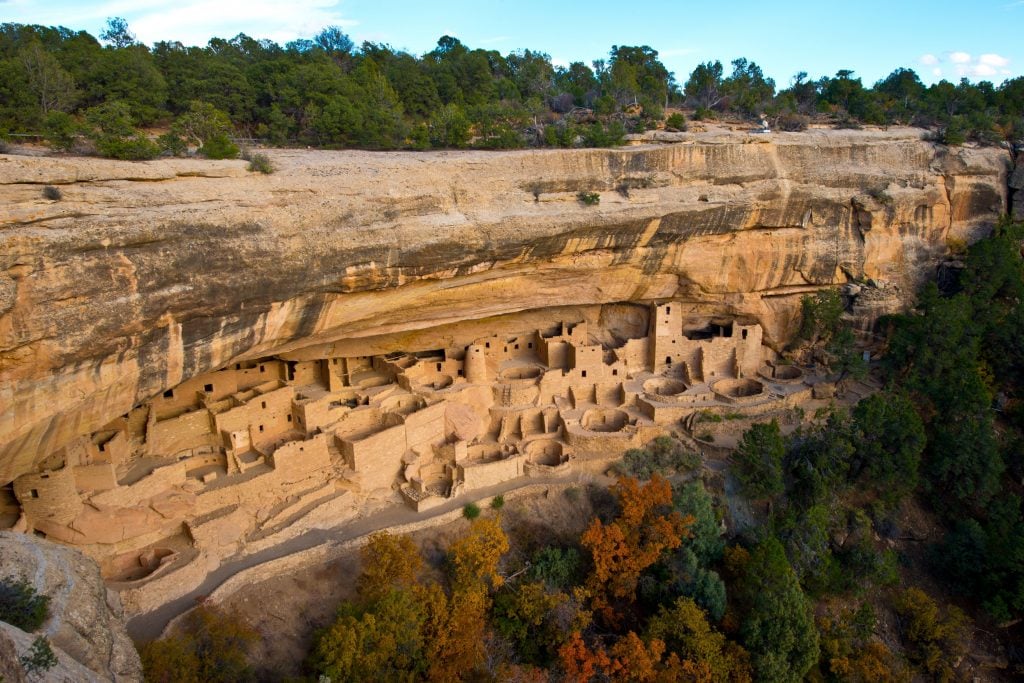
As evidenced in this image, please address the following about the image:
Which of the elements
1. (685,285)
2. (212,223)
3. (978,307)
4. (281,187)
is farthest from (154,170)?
(978,307)

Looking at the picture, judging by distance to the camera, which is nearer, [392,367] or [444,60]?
[392,367]

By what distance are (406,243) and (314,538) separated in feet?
22.5

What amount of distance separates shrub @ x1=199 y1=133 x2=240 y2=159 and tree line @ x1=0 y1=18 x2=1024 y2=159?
0.05 meters

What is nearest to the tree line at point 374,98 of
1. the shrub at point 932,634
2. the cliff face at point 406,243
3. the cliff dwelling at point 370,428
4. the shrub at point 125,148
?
the shrub at point 125,148

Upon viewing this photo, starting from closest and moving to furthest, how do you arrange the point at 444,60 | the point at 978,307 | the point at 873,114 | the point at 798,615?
the point at 798,615
the point at 978,307
the point at 873,114
the point at 444,60

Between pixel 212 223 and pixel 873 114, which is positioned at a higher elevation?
pixel 873 114

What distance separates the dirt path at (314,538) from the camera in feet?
40.5

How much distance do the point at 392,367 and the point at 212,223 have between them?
779cm

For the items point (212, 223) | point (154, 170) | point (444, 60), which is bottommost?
point (212, 223)

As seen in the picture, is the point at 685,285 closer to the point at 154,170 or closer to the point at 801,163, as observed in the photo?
the point at 801,163

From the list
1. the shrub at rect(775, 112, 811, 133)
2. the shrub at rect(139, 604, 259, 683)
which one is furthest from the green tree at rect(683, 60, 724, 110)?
the shrub at rect(139, 604, 259, 683)

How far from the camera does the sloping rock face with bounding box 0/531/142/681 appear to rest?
7797 mm

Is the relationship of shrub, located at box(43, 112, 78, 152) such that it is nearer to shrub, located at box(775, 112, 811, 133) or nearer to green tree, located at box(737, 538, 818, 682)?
green tree, located at box(737, 538, 818, 682)

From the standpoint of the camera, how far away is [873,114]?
25.9 metres
